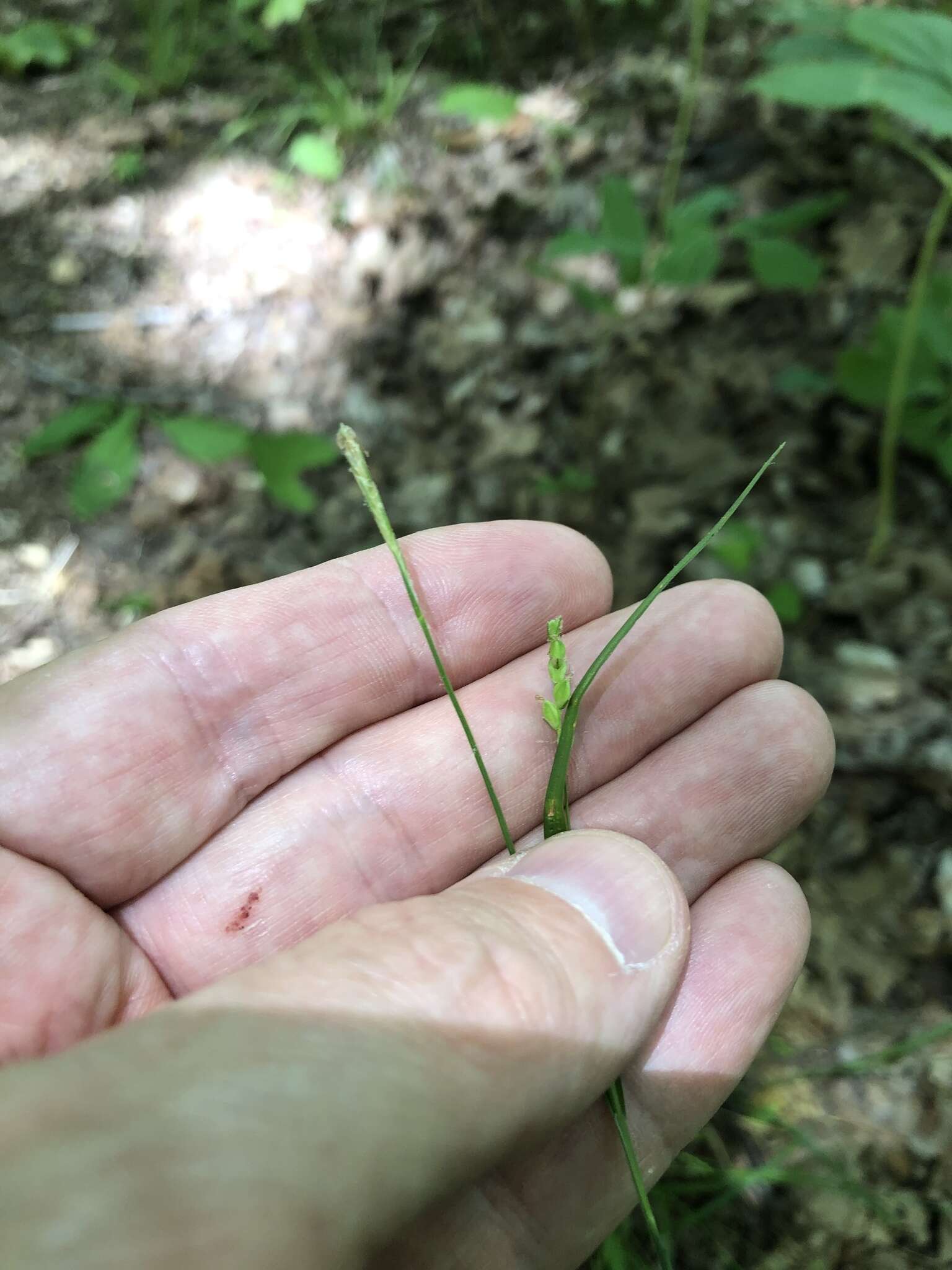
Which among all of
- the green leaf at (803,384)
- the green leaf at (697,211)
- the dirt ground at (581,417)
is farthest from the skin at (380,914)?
the green leaf at (803,384)

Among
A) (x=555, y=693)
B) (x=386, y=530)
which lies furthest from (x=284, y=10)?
(x=555, y=693)

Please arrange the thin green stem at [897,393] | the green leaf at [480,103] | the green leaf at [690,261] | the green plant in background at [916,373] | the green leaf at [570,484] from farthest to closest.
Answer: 1. the green leaf at [480,103]
2. the green leaf at [570,484]
3. the green leaf at [690,261]
4. the green plant in background at [916,373]
5. the thin green stem at [897,393]

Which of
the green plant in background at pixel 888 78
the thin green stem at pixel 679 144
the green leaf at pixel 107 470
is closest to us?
the green plant in background at pixel 888 78

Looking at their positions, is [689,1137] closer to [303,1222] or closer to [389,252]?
[303,1222]

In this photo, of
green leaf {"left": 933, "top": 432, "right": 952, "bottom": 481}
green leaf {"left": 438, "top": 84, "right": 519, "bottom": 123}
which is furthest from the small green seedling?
green leaf {"left": 933, "top": 432, "right": 952, "bottom": 481}

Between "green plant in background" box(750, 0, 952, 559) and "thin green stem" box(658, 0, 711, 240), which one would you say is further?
"thin green stem" box(658, 0, 711, 240)

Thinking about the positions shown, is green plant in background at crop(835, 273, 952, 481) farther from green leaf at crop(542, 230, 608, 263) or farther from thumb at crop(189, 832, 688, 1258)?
thumb at crop(189, 832, 688, 1258)

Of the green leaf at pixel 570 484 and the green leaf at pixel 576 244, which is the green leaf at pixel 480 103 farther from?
the green leaf at pixel 570 484

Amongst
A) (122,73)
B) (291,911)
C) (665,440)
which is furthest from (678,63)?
(291,911)
